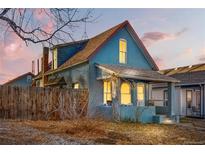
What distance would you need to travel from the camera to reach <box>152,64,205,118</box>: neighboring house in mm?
14859

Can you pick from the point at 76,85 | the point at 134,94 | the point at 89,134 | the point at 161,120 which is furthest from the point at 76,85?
the point at 89,134

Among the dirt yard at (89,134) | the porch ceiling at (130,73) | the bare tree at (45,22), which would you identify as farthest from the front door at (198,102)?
the bare tree at (45,22)

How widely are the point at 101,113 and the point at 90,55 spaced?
2144mm

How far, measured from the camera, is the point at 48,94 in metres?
11.6

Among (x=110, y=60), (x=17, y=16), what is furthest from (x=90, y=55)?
(x=17, y=16)

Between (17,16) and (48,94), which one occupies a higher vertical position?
(17,16)

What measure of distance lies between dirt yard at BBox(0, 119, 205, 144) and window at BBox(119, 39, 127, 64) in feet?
11.3

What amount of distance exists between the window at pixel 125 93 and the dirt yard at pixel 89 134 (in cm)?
303

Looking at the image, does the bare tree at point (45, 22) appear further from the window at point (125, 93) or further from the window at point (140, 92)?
the window at point (140, 92)

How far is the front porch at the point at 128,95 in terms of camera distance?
11.4m

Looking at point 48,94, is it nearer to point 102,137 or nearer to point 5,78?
point 5,78

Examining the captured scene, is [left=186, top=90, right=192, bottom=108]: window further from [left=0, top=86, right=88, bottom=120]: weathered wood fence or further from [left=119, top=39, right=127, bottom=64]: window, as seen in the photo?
[left=0, top=86, right=88, bottom=120]: weathered wood fence

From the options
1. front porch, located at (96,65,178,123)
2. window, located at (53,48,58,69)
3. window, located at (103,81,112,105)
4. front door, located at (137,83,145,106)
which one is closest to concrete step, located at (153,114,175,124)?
front porch, located at (96,65,178,123)

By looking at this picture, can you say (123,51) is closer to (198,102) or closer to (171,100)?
(171,100)
